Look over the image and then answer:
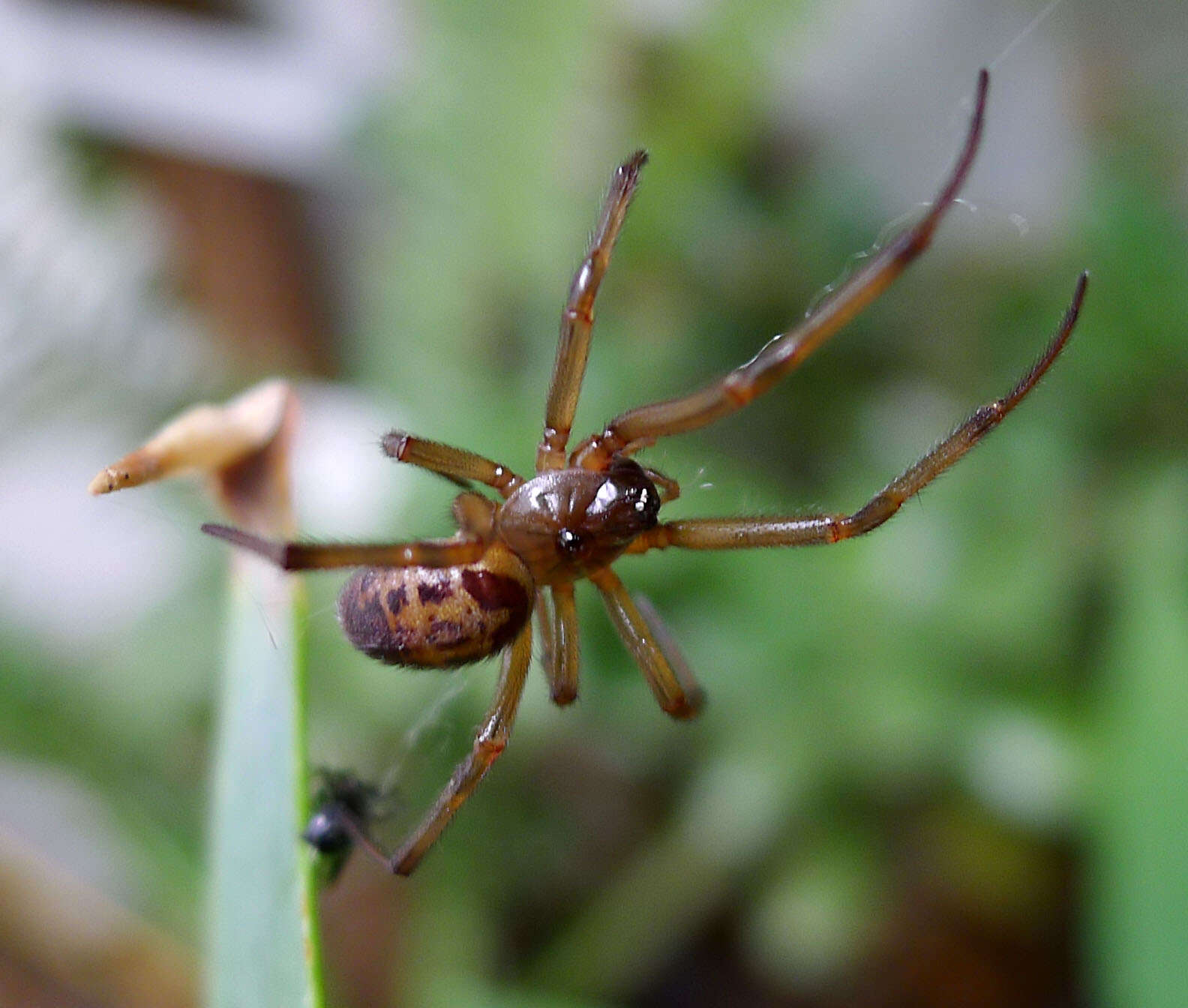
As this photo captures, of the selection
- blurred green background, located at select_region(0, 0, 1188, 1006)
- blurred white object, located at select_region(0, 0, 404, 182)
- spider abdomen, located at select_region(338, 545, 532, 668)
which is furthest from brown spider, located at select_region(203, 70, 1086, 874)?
blurred white object, located at select_region(0, 0, 404, 182)

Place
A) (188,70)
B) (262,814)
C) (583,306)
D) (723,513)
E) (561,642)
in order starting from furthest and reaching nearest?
(188,70) → (723,513) → (561,642) → (583,306) → (262,814)

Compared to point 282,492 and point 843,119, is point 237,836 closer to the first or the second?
point 282,492

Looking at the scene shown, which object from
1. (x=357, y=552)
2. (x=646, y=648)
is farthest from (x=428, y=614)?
(x=646, y=648)

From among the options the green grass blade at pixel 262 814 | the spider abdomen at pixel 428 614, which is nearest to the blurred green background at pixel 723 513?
the spider abdomen at pixel 428 614

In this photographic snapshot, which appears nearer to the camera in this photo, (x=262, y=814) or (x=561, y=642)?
(x=262, y=814)

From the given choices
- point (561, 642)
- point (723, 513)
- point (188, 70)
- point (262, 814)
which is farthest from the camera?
point (188, 70)

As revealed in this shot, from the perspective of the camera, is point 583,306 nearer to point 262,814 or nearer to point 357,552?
point 357,552

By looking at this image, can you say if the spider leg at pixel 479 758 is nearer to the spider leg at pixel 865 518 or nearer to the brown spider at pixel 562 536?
the brown spider at pixel 562 536

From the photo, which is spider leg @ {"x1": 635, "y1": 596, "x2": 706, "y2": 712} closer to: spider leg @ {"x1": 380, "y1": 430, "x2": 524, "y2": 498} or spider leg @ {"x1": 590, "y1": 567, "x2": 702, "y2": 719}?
spider leg @ {"x1": 590, "y1": 567, "x2": 702, "y2": 719}
